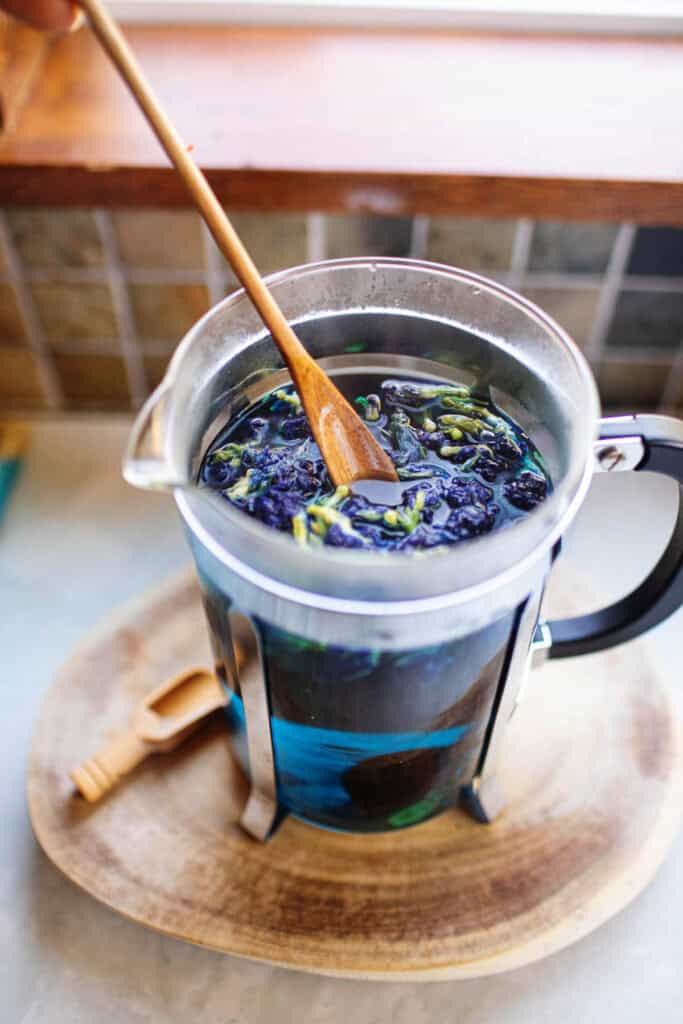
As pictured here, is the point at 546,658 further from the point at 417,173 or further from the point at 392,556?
the point at 417,173

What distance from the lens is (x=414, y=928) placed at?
68 centimetres

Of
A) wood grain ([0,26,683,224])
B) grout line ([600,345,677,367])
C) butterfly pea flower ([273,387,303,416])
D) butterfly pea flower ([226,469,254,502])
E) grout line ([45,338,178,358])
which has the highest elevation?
wood grain ([0,26,683,224])

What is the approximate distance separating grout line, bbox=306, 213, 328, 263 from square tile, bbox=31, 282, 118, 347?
0.75 feet

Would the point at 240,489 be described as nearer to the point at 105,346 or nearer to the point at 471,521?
the point at 471,521

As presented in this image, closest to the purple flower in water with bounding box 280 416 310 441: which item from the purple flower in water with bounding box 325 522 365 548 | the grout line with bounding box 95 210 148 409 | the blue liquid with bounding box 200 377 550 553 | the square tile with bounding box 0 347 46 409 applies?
the blue liquid with bounding box 200 377 550 553

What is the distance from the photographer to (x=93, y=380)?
112 cm

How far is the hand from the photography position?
678 mm

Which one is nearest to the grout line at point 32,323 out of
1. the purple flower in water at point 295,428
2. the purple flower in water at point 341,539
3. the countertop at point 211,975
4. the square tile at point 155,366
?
the square tile at point 155,366

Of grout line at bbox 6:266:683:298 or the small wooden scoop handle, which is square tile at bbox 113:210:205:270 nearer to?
grout line at bbox 6:266:683:298

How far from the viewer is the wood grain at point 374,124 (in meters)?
0.88

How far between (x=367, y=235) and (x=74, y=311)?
34 cm

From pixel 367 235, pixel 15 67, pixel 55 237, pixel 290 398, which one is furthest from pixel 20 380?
pixel 290 398

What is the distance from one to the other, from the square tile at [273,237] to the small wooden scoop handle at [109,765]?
0.51 m

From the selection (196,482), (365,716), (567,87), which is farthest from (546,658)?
(567,87)
